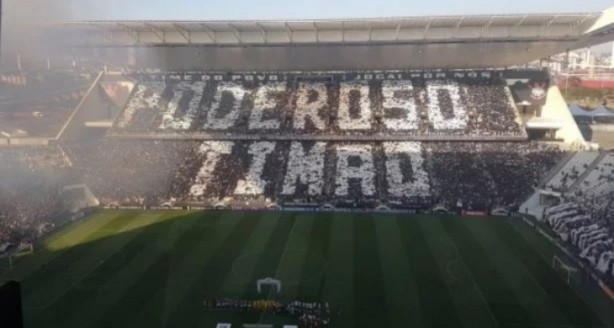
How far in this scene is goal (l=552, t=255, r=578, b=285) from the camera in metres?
27.3

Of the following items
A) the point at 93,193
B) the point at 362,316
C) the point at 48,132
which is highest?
the point at 48,132

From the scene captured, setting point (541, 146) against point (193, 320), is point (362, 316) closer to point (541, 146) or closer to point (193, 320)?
point (193, 320)

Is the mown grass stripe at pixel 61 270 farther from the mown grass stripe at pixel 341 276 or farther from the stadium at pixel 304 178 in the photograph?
the mown grass stripe at pixel 341 276

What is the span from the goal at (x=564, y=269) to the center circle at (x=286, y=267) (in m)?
11.1

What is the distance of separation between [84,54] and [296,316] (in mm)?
13588

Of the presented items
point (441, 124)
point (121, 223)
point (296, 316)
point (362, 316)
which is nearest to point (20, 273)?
point (121, 223)

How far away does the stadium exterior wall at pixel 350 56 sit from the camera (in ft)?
187

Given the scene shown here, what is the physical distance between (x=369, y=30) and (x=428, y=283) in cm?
3463

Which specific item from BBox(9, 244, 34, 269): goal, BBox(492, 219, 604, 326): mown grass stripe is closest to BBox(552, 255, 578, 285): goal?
BBox(492, 219, 604, 326): mown grass stripe

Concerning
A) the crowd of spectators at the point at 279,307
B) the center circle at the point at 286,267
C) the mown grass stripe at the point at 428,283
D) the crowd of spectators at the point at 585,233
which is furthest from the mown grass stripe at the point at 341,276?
the crowd of spectators at the point at 585,233

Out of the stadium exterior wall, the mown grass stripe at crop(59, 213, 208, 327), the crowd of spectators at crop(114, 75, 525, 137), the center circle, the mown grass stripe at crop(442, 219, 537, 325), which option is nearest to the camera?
the mown grass stripe at crop(442, 219, 537, 325)

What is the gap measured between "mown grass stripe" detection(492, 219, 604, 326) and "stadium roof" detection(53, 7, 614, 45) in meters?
25.0

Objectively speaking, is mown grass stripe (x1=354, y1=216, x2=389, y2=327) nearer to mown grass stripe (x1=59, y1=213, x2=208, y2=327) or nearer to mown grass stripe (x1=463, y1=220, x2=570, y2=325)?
mown grass stripe (x1=463, y1=220, x2=570, y2=325)

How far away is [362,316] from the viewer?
22984mm
